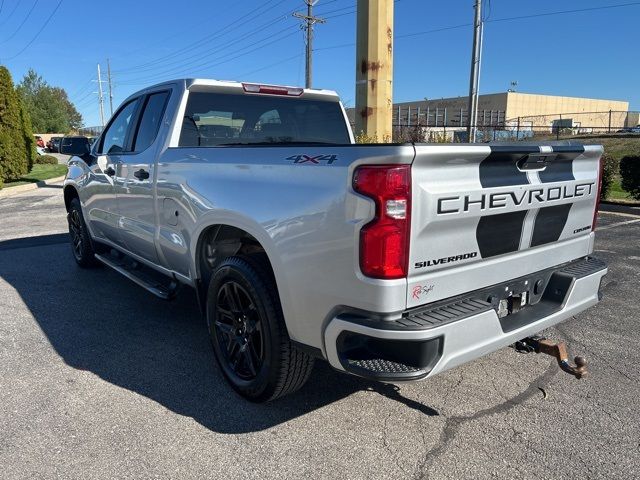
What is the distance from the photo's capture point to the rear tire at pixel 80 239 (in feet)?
20.2

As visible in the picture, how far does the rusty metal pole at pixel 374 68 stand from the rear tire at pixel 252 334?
8672 millimetres

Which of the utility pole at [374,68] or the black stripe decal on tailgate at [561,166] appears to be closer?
the black stripe decal on tailgate at [561,166]

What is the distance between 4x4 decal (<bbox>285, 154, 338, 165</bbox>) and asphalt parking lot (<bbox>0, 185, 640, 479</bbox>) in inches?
59.6

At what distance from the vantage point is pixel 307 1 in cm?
3306

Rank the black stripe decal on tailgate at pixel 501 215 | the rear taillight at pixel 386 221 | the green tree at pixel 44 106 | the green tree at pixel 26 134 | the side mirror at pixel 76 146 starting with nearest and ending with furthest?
the rear taillight at pixel 386 221 < the black stripe decal on tailgate at pixel 501 215 < the side mirror at pixel 76 146 < the green tree at pixel 26 134 < the green tree at pixel 44 106

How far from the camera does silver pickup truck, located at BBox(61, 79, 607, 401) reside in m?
2.28

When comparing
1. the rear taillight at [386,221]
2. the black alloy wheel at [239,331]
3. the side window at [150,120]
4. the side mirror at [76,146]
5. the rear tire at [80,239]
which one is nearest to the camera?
the rear taillight at [386,221]

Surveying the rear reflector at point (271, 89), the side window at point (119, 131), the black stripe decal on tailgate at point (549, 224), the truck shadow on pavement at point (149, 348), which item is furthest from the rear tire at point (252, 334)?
the side window at point (119, 131)

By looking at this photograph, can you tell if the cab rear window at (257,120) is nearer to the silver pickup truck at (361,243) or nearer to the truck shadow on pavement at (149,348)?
the silver pickup truck at (361,243)

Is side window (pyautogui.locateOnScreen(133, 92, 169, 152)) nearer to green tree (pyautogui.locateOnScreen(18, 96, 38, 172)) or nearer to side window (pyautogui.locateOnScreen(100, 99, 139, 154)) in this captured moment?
side window (pyautogui.locateOnScreen(100, 99, 139, 154))

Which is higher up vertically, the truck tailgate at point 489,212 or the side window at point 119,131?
the side window at point 119,131

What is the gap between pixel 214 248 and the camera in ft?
11.8

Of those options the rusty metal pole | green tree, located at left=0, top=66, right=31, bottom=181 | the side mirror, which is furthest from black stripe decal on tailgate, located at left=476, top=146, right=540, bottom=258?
green tree, located at left=0, top=66, right=31, bottom=181

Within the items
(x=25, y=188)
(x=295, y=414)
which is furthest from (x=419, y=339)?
(x=25, y=188)
